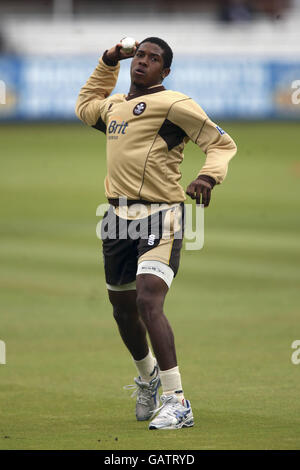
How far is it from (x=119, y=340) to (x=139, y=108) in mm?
3808

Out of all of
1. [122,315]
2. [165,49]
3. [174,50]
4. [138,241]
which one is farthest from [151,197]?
[174,50]

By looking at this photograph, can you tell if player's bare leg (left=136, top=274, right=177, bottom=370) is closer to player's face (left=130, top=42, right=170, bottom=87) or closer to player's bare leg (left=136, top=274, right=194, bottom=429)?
player's bare leg (left=136, top=274, right=194, bottom=429)

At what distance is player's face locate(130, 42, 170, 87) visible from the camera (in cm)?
720

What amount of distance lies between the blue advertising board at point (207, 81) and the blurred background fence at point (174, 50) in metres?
0.03

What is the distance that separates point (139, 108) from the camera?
23.4 ft

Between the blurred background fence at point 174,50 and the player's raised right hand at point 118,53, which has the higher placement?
the blurred background fence at point 174,50

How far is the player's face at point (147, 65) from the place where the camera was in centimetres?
720

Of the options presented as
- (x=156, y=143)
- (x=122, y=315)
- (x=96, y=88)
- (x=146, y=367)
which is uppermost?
(x=96, y=88)

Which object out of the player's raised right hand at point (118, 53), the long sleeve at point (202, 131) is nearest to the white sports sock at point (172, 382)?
the long sleeve at point (202, 131)

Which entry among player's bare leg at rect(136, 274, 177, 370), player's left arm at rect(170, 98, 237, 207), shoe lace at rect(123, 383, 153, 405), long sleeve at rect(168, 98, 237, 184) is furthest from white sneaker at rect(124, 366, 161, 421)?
long sleeve at rect(168, 98, 237, 184)

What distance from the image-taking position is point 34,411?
727 centimetres

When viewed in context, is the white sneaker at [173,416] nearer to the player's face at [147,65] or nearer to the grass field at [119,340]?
the grass field at [119,340]

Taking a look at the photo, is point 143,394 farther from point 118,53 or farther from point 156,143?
point 118,53
